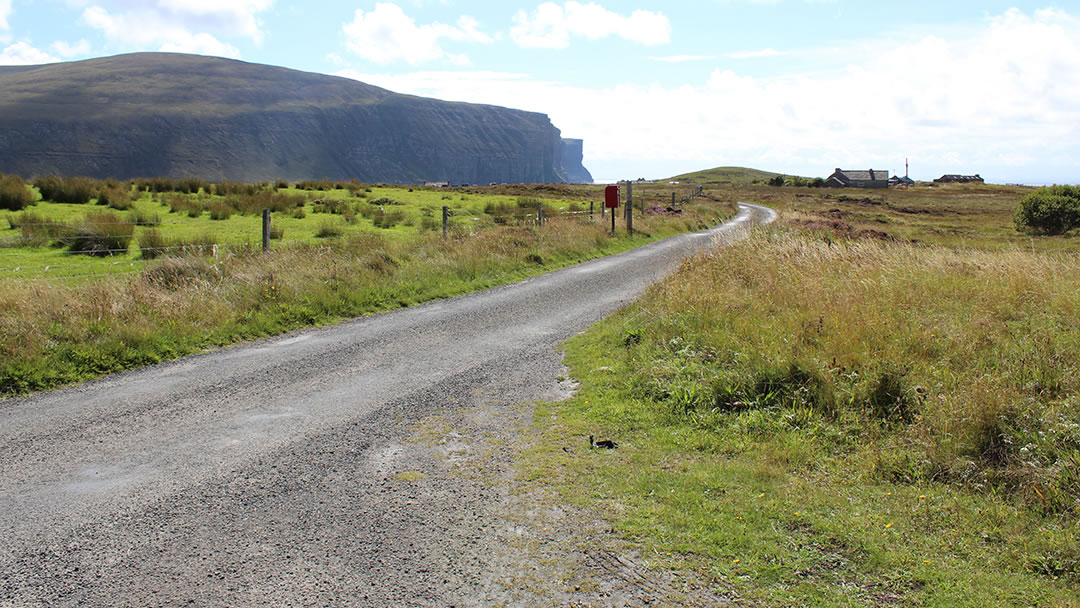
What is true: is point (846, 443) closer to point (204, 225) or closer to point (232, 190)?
point (204, 225)

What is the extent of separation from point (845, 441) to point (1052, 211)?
136ft

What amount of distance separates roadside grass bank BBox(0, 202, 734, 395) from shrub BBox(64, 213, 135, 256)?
17.5 ft

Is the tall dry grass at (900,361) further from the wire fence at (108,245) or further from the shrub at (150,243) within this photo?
the shrub at (150,243)

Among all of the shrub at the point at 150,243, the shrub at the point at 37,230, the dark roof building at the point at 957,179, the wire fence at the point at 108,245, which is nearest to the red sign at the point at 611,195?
the wire fence at the point at 108,245

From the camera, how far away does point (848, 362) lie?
22.2 ft

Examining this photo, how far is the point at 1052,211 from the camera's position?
3822cm

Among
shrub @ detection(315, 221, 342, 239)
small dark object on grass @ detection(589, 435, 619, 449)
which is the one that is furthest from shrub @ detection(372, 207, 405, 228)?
small dark object on grass @ detection(589, 435, 619, 449)

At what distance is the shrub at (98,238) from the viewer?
1795 cm

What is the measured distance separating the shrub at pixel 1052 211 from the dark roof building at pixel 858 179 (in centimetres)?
9245

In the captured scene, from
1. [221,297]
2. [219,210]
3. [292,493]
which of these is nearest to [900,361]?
[292,493]

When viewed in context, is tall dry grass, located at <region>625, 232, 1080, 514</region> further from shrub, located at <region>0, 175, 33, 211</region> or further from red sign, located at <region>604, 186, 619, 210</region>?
shrub, located at <region>0, 175, 33, 211</region>

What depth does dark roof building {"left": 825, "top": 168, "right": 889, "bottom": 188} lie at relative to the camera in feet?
420

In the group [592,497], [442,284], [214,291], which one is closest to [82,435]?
[592,497]

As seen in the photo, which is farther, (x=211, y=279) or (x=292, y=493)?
(x=211, y=279)
